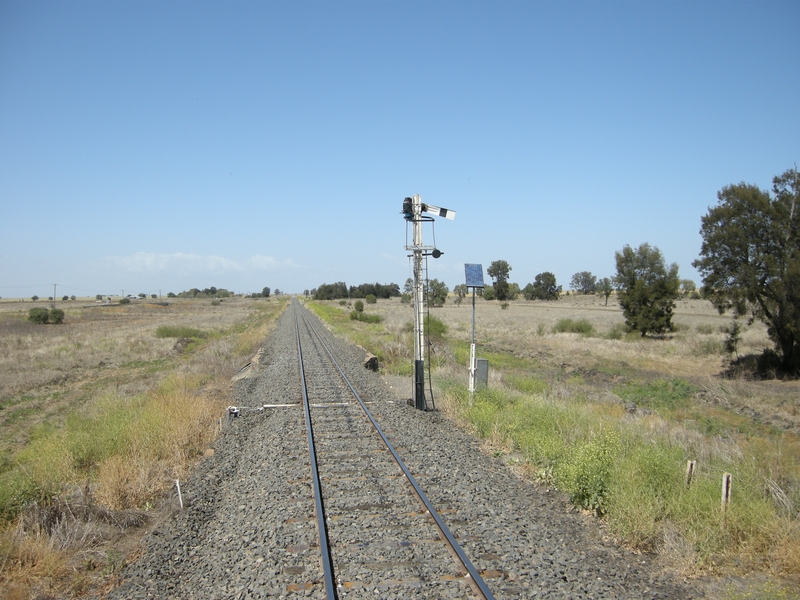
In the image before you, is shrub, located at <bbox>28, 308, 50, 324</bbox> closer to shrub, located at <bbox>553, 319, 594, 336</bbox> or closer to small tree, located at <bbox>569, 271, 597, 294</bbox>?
shrub, located at <bbox>553, 319, 594, 336</bbox>

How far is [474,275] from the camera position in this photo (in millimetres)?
12594

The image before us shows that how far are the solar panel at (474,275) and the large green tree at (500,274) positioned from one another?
355 feet

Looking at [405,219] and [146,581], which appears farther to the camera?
[405,219]

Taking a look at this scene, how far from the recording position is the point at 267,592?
487 centimetres

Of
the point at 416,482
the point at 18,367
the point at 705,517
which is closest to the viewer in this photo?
the point at 705,517

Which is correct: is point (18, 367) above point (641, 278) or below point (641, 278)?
below

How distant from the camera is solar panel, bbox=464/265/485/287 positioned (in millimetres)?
12406

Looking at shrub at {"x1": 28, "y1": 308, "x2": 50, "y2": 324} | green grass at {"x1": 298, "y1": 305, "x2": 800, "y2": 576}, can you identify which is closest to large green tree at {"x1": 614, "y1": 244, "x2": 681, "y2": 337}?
green grass at {"x1": 298, "y1": 305, "x2": 800, "y2": 576}

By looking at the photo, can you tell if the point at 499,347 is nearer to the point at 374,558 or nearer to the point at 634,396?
the point at 634,396

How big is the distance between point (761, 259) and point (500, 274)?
103957 millimetres

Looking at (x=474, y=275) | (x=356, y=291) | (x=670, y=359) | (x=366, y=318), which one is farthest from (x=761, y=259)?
(x=356, y=291)

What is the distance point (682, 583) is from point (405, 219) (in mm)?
9463

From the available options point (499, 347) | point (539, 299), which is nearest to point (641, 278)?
point (499, 347)

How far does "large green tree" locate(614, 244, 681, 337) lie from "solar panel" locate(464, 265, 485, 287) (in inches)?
1392
